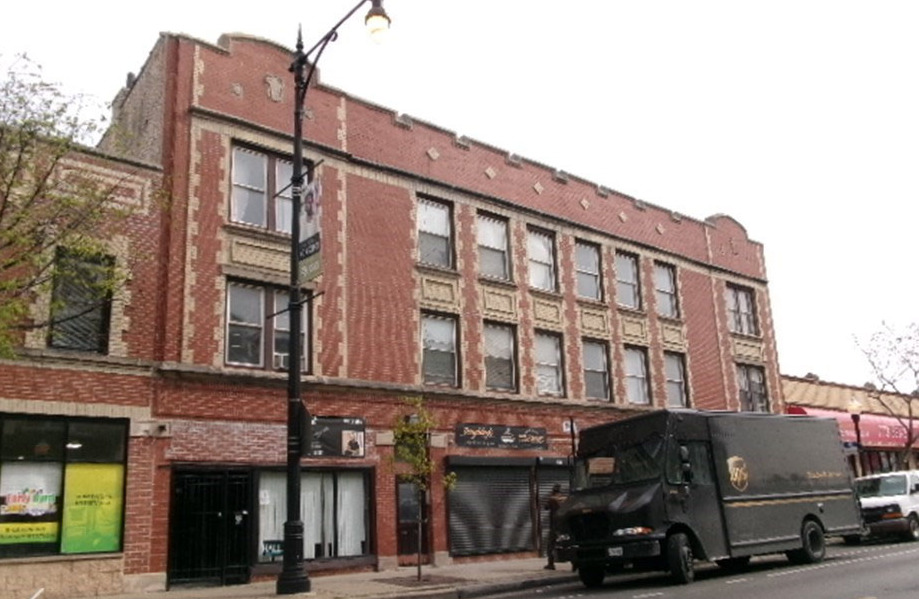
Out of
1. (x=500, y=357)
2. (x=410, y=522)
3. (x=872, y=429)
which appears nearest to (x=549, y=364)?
(x=500, y=357)

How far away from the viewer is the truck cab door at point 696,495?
1498 centimetres

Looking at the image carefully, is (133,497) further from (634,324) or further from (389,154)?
(634,324)

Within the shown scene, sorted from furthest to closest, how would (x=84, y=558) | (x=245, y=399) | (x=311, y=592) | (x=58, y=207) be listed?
(x=245, y=399)
(x=84, y=558)
(x=311, y=592)
(x=58, y=207)

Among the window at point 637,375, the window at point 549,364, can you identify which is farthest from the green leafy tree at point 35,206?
the window at point 637,375

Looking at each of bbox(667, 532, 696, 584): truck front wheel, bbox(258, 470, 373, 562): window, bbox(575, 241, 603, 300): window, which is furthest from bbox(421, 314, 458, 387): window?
bbox(667, 532, 696, 584): truck front wheel

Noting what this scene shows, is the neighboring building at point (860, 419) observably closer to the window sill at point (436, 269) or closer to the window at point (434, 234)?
the window sill at point (436, 269)

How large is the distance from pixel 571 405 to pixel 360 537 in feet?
26.1

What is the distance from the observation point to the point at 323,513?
18.4 metres

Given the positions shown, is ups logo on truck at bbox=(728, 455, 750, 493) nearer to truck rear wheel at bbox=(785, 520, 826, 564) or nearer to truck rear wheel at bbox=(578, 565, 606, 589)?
truck rear wheel at bbox=(785, 520, 826, 564)

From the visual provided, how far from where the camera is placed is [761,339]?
32.3 m

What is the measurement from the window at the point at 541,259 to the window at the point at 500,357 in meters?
2.07

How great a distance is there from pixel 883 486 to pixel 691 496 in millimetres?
11521

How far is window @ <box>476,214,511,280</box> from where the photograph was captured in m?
23.9

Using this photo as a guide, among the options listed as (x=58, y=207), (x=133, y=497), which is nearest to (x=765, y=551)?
(x=133, y=497)
